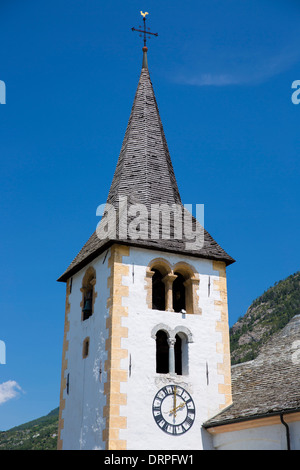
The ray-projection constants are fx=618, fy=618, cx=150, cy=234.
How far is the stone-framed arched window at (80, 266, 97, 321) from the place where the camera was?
21.9m

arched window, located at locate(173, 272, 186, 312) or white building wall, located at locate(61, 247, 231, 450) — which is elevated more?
arched window, located at locate(173, 272, 186, 312)

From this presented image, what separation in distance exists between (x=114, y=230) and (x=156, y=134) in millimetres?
6749

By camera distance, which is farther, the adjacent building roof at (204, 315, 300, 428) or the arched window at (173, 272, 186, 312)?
the arched window at (173, 272, 186, 312)

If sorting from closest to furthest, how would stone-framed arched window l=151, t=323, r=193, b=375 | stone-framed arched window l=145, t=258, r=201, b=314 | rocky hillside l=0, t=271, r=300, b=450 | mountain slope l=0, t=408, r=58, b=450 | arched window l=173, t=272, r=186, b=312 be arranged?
1. stone-framed arched window l=151, t=323, r=193, b=375
2. stone-framed arched window l=145, t=258, r=201, b=314
3. arched window l=173, t=272, r=186, b=312
4. rocky hillside l=0, t=271, r=300, b=450
5. mountain slope l=0, t=408, r=58, b=450

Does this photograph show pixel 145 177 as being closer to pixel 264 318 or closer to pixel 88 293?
pixel 88 293

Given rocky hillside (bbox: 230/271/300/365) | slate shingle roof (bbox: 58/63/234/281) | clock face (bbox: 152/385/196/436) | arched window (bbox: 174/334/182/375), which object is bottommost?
clock face (bbox: 152/385/196/436)

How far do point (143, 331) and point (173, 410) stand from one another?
2626 mm

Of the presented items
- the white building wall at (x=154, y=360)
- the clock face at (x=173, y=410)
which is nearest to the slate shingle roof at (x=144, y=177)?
the white building wall at (x=154, y=360)

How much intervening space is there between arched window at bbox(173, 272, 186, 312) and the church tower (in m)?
0.04

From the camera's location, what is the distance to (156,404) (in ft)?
62.7

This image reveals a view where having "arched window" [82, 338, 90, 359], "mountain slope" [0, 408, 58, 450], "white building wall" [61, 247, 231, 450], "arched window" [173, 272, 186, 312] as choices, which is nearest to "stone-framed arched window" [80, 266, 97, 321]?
"white building wall" [61, 247, 231, 450]

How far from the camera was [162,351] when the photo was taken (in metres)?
20.8

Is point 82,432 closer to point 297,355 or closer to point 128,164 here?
point 297,355

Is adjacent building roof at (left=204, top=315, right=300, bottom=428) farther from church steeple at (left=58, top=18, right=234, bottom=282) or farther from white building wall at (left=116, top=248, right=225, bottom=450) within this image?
church steeple at (left=58, top=18, right=234, bottom=282)
